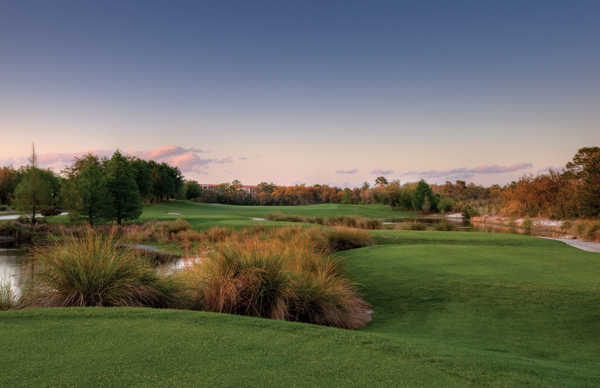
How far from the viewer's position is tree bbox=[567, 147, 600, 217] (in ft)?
88.9

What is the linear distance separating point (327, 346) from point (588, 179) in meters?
33.6

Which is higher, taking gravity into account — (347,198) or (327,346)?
(347,198)

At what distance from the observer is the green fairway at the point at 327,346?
2455 millimetres

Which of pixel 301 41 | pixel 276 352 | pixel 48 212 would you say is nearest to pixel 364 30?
pixel 301 41

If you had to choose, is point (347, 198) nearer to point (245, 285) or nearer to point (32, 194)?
point (32, 194)

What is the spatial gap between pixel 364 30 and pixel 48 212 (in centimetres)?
3206

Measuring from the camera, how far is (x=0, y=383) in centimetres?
221

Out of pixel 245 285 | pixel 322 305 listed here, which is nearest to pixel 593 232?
pixel 322 305

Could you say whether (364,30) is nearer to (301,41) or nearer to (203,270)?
(301,41)

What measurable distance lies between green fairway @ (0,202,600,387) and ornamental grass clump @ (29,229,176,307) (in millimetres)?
1290

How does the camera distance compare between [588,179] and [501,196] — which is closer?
[588,179]

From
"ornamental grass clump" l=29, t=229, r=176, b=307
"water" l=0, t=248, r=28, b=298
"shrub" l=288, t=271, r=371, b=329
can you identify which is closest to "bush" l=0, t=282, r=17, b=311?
"ornamental grass clump" l=29, t=229, r=176, b=307

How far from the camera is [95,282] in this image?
5250 mm

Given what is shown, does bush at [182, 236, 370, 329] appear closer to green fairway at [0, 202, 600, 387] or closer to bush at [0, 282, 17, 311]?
green fairway at [0, 202, 600, 387]
